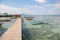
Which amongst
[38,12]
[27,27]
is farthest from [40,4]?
[27,27]

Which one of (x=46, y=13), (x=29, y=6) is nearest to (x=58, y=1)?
(x=46, y=13)

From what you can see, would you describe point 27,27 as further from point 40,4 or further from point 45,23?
point 40,4

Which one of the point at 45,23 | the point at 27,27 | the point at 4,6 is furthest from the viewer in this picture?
the point at 27,27

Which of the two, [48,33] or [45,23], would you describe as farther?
[45,23]

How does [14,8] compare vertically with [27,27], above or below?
above

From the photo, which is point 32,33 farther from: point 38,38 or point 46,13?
point 46,13

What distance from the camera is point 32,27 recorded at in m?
3.75

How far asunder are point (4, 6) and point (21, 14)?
1.30 ft

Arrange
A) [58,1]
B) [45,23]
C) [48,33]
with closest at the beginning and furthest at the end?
[58,1] < [48,33] < [45,23]

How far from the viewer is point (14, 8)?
285 cm

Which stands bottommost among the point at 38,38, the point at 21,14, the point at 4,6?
the point at 38,38

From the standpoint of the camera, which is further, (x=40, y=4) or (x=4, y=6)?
(x=40, y=4)

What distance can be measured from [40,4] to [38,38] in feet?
2.43

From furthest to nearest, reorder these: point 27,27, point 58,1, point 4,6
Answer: point 27,27
point 58,1
point 4,6
